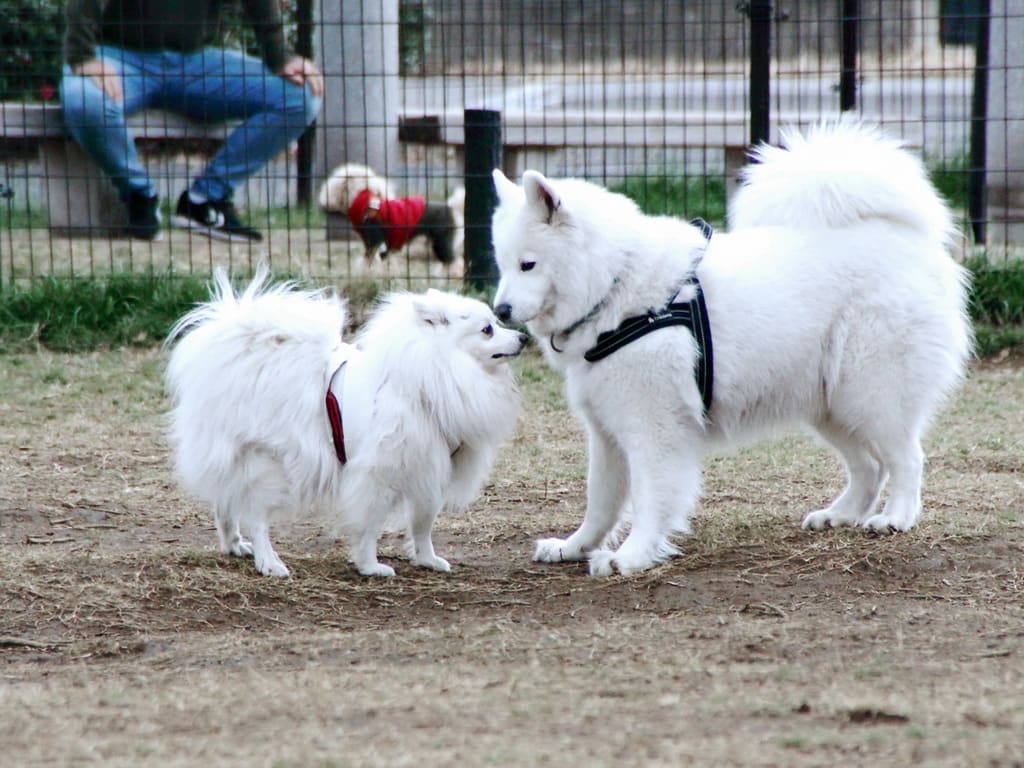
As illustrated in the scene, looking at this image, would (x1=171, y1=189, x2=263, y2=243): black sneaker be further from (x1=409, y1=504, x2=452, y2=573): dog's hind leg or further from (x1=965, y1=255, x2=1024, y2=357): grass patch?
(x1=409, y1=504, x2=452, y2=573): dog's hind leg

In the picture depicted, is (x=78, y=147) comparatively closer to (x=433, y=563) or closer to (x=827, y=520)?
(x=433, y=563)

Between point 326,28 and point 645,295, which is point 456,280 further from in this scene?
point 645,295

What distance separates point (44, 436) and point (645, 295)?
3093mm

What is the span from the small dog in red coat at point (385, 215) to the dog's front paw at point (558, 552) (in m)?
3.99

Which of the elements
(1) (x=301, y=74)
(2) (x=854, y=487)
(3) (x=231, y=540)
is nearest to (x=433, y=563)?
(3) (x=231, y=540)

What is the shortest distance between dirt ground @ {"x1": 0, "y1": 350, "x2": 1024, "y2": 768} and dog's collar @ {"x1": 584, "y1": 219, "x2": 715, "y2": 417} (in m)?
0.58

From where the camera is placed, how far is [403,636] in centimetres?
348

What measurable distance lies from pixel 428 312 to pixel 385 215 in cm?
427

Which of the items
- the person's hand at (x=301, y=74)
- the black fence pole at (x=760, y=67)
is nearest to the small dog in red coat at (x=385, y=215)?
the person's hand at (x=301, y=74)

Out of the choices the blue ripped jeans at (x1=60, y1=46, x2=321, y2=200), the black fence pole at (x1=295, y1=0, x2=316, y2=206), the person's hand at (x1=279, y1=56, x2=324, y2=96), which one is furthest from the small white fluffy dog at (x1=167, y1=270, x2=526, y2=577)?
the black fence pole at (x1=295, y1=0, x2=316, y2=206)

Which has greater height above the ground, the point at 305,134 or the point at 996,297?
the point at 305,134

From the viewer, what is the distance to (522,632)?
3492 mm

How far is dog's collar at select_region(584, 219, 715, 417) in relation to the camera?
4094 millimetres

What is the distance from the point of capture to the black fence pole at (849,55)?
7.91 m
